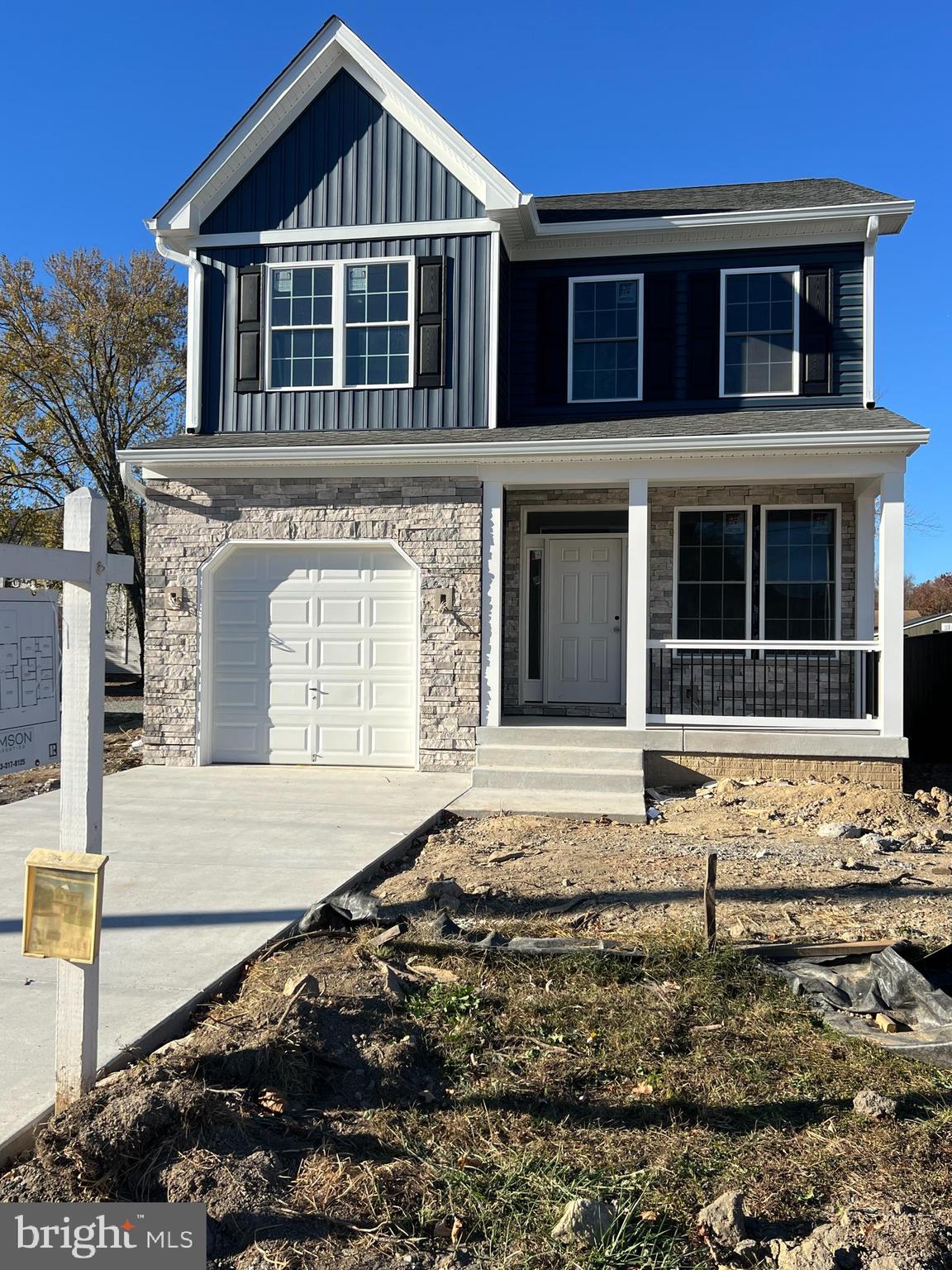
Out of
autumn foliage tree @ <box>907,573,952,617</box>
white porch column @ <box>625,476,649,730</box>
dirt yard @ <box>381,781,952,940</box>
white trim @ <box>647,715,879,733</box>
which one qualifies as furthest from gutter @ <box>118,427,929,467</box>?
autumn foliage tree @ <box>907,573,952,617</box>

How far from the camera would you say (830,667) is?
36.3 feet

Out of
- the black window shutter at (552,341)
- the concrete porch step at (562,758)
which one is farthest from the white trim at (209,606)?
the black window shutter at (552,341)

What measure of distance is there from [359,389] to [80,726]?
8316 mm

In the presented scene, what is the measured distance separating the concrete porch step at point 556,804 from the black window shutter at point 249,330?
558 centimetres

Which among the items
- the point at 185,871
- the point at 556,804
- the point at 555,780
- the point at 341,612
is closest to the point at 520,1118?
the point at 185,871

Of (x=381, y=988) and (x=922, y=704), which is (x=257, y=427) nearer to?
(x=381, y=988)

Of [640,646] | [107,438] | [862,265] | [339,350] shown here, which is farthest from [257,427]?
[107,438]

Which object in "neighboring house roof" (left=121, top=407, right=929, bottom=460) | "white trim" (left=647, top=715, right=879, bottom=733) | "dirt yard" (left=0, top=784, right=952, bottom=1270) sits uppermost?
"neighboring house roof" (left=121, top=407, right=929, bottom=460)

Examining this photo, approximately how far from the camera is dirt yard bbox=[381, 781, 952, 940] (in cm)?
539

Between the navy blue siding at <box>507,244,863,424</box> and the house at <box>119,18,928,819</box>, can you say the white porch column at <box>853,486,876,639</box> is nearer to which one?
the house at <box>119,18,928,819</box>

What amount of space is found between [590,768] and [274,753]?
369cm

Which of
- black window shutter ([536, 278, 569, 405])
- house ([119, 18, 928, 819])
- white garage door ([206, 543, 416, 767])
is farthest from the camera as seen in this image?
black window shutter ([536, 278, 569, 405])

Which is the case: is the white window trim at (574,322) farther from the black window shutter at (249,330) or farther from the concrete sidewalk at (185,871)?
the concrete sidewalk at (185,871)

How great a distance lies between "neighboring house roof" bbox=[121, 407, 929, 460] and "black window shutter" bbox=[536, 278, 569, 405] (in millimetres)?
605
